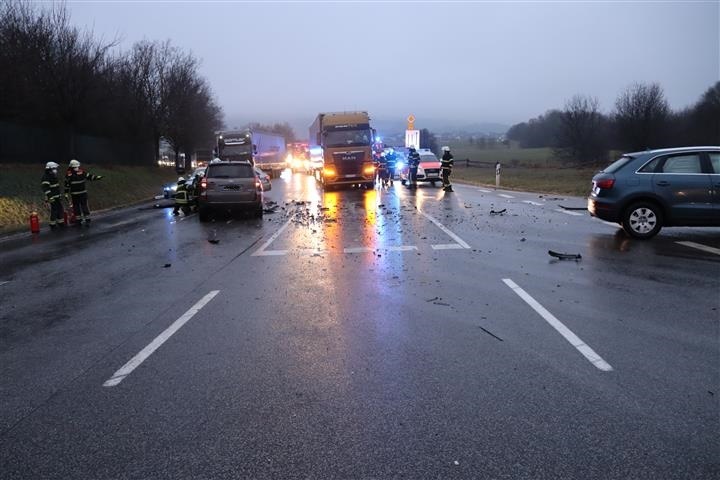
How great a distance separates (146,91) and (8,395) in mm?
47441

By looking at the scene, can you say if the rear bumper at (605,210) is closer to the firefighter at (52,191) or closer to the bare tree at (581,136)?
the firefighter at (52,191)

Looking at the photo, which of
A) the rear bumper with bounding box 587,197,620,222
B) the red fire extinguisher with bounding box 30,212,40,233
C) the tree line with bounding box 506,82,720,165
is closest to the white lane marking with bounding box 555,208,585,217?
the rear bumper with bounding box 587,197,620,222

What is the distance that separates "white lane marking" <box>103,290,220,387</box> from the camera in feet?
15.2

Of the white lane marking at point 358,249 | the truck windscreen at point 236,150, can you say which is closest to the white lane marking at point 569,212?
the white lane marking at point 358,249

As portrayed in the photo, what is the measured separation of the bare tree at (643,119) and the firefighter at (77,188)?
64946 mm

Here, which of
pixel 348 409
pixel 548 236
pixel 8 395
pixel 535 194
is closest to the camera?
pixel 348 409

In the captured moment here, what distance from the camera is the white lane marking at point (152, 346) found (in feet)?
15.2

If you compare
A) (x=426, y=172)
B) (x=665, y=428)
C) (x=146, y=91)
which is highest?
(x=146, y=91)

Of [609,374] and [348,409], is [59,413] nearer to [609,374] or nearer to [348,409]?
[348,409]

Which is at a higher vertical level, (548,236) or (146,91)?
(146,91)

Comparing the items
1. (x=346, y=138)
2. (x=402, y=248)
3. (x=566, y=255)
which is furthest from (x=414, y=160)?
(x=566, y=255)

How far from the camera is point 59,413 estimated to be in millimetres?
4008

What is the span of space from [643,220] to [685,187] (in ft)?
3.11

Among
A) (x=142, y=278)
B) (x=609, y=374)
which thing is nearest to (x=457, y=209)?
(x=142, y=278)
